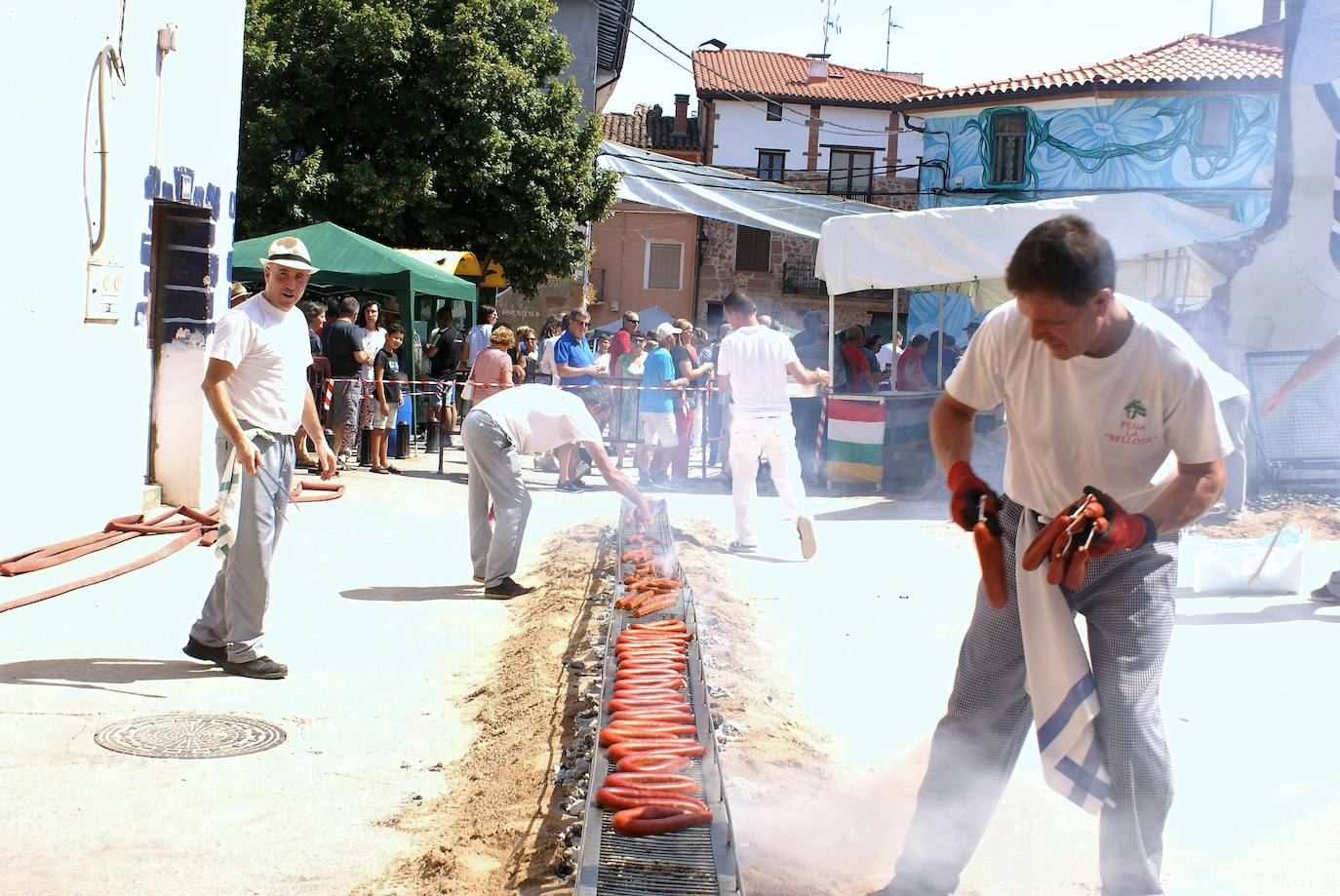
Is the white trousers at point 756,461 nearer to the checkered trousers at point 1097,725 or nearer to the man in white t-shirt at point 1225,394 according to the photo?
the man in white t-shirt at point 1225,394

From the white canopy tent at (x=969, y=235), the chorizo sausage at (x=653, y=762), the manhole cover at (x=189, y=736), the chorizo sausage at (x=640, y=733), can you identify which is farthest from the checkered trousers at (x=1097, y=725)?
the white canopy tent at (x=969, y=235)

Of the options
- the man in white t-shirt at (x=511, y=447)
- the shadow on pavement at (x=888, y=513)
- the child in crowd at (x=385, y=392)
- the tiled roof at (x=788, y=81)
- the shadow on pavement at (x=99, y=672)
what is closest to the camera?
the shadow on pavement at (x=99, y=672)

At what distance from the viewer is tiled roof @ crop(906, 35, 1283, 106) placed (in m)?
35.2

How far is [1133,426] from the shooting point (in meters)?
3.40

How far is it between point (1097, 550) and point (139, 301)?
8886 millimetres

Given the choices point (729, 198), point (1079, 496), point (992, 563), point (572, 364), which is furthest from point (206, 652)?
point (729, 198)

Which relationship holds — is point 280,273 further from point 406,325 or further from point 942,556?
point 406,325

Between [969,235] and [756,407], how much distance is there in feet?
15.9

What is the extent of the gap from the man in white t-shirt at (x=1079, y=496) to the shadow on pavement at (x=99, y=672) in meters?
3.93

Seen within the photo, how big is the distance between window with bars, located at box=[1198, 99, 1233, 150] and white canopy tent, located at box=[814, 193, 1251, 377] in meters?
22.6

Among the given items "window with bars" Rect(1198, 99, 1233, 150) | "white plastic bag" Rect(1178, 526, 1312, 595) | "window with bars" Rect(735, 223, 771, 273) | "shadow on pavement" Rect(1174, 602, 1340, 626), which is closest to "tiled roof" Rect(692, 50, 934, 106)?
"window with bars" Rect(735, 223, 771, 273)

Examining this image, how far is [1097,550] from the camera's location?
323 cm

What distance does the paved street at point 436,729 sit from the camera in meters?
4.23

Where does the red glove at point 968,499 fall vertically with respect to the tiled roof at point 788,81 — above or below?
below
